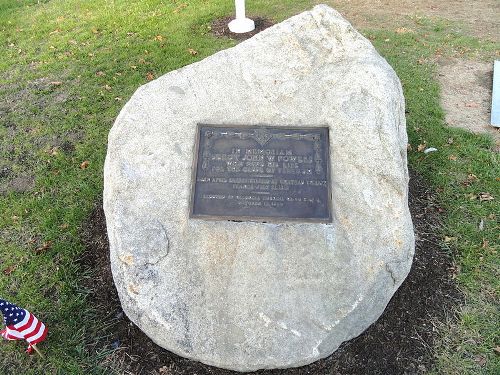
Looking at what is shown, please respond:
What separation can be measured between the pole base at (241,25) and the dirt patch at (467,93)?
3.42 metres

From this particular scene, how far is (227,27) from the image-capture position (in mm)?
8812

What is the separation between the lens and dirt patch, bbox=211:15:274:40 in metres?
8.52

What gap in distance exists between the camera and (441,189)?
5266 millimetres

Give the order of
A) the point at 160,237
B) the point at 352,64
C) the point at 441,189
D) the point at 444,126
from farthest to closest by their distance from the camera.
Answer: the point at 444,126 < the point at 441,189 < the point at 352,64 < the point at 160,237

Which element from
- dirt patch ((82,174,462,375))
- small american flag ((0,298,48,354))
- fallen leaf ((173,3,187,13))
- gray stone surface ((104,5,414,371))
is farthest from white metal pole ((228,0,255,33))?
small american flag ((0,298,48,354))

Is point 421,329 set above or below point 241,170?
below

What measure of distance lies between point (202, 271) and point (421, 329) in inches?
79.3

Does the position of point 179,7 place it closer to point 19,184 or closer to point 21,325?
point 19,184

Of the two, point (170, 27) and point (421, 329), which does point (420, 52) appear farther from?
point (421, 329)

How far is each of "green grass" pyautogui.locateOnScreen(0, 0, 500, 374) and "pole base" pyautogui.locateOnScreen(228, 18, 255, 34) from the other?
442mm

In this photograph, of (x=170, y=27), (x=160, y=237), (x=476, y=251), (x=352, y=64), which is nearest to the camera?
(x=160, y=237)

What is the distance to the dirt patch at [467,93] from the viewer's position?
21.0 feet

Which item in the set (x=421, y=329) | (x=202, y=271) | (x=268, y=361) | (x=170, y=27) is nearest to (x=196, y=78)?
(x=202, y=271)

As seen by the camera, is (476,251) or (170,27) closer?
(476,251)
